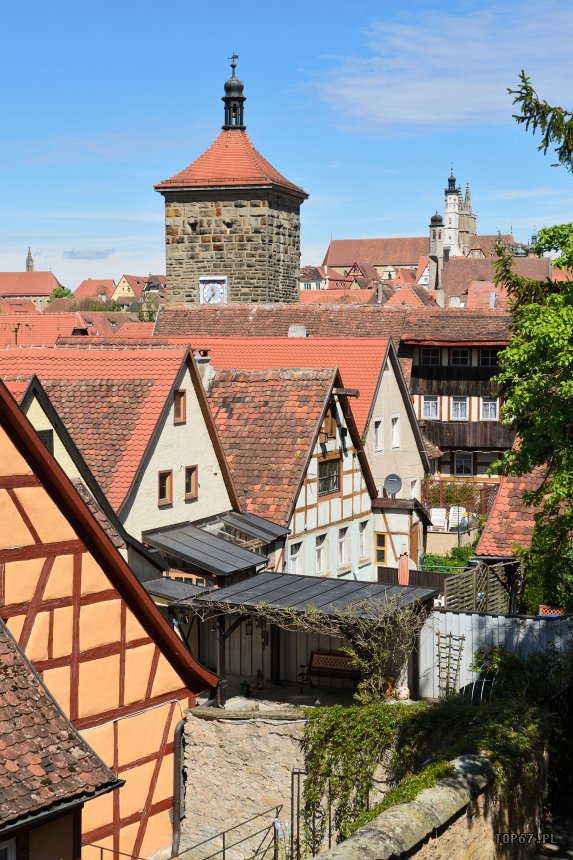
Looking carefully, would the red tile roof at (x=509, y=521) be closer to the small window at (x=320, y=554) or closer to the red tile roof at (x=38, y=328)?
the small window at (x=320, y=554)

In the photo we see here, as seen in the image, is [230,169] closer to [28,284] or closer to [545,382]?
[545,382]

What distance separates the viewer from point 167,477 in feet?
67.2

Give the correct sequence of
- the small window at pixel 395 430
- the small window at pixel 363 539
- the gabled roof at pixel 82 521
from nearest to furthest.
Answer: the gabled roof at pixel 82 521 → the small window at pixel 363 539 → the small window at pixel 395 430

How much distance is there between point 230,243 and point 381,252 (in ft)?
466

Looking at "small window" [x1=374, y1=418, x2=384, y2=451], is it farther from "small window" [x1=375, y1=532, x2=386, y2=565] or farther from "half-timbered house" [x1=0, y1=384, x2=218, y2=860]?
"half-timbered house" [x1=0, y1=384, x2=218, y2=860]

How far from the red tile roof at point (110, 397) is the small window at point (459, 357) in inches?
816

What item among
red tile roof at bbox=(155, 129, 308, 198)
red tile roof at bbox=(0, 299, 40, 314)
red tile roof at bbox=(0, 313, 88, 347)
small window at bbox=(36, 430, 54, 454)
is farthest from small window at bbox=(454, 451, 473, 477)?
red tile roof at bbox=(0, 299, 40, 314)

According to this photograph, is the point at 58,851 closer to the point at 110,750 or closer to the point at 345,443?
the point at 110,750

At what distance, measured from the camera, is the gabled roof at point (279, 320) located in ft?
129

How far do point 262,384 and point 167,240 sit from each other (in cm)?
2137

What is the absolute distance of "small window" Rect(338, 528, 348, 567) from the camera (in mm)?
25172

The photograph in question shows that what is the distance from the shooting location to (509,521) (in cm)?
2009

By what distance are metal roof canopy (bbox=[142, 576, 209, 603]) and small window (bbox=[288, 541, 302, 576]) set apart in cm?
438

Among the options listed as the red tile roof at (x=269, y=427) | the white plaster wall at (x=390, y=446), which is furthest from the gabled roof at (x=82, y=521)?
the white plaster wall at (x=390, y=446)
